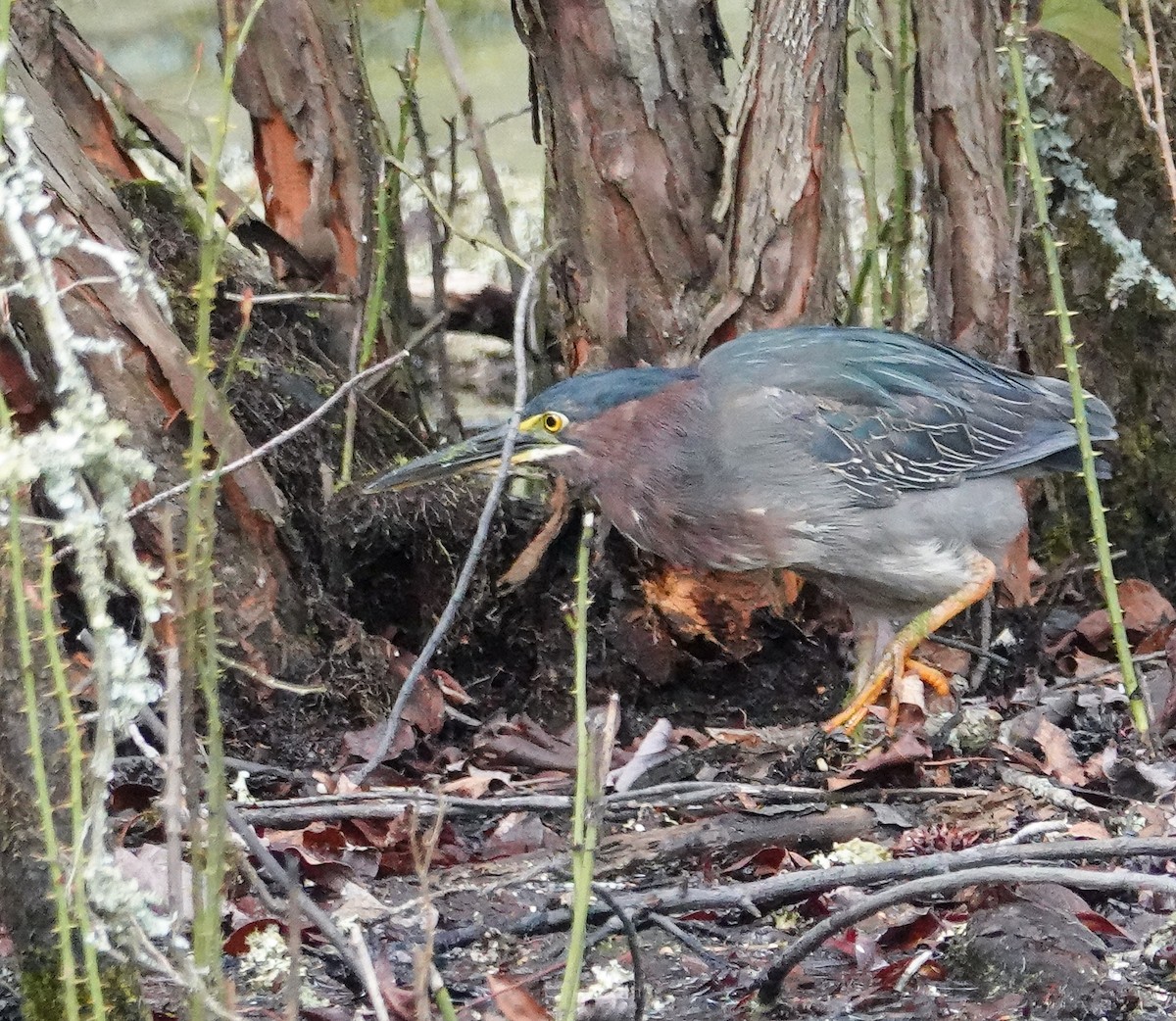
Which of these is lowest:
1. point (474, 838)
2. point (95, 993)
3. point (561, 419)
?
point (474, 838)

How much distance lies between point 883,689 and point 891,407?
30.8 inches

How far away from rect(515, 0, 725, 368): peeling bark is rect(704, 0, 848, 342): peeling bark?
4.1 inches

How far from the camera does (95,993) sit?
1.45m

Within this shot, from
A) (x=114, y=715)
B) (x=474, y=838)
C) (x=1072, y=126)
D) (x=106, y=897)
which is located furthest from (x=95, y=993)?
(x=1072, y=126)

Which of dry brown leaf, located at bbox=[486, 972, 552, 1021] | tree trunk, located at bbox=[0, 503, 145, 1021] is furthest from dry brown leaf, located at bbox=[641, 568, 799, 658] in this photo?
tree trunk, located at bbox=[0, 503, 145, 1021]

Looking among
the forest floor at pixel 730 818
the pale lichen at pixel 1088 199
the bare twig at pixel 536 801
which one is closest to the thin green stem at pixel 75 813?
the forest floor at pixel 730 818

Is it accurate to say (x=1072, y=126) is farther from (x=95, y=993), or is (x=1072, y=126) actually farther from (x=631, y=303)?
(x=95, y=993)

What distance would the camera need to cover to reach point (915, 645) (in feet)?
13.4

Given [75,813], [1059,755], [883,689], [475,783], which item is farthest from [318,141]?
[75,813]

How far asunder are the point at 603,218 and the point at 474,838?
1.84 m

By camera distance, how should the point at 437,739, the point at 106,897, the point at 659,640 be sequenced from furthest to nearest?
1. the point at 659,640
2. the point at 437,739
3. the point at 106,897

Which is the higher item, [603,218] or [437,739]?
[603,218]

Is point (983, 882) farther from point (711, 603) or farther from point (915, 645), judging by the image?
point (711, 603)

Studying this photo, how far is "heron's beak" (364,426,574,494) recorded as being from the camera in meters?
3.80
